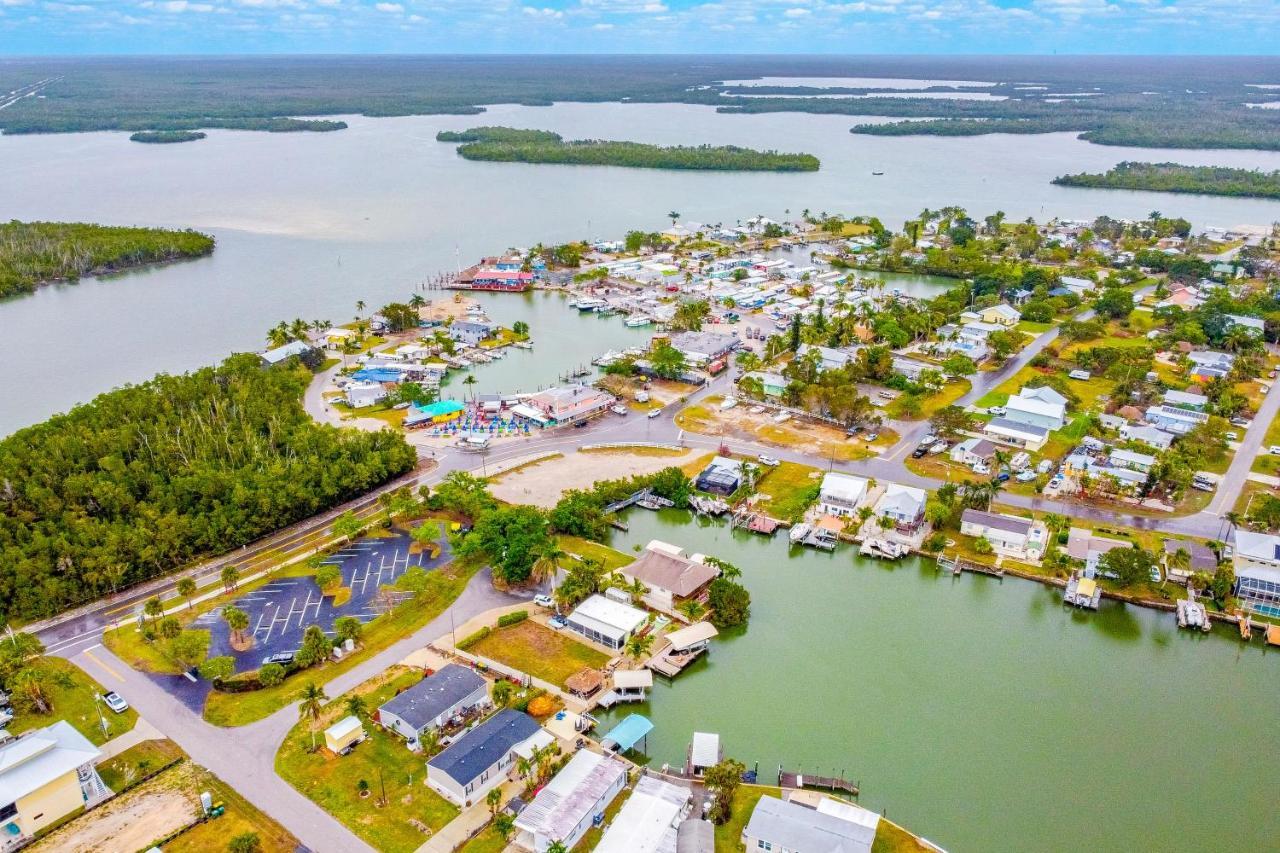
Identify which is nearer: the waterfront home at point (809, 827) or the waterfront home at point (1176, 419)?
the waterfront home at point (809, 827)

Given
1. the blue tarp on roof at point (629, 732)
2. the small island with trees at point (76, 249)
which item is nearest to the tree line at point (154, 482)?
the blue tarp on roof at point (629, 732)

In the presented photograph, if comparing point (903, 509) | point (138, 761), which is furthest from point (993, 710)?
point (138, 761)

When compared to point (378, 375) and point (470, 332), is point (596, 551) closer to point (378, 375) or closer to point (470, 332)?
point (378, 375)

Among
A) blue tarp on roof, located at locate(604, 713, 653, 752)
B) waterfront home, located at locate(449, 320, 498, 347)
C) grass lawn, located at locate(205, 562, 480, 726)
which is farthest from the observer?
waterfront home, located at locate(449, 320, 498, 347)

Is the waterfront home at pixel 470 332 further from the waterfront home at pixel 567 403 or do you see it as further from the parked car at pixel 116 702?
the parked car at pixel 116 702

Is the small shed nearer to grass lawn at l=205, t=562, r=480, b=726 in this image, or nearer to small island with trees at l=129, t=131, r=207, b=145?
grass lawn at l=205, t=562, r=480, b=726

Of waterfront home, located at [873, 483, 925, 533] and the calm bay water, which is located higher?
Answer: the calm bay water

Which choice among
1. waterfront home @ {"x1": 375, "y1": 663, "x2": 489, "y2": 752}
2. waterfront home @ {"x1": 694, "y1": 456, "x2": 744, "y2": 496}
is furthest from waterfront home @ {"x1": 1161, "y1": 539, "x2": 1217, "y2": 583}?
waterfront home @ {"x1": 375, "y1": 663, "x2": 489, "y2": 752}
